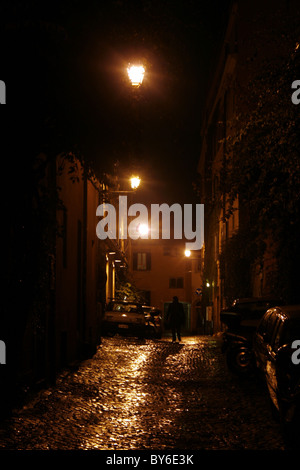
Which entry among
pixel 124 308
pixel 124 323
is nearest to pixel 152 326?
pixel 124 308

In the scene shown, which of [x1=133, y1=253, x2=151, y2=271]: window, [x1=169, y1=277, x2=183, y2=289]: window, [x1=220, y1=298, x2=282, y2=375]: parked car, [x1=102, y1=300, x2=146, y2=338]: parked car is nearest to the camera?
[x1=220, y1=298, x2=282, y2=375]: parked car

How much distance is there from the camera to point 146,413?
10648 millimetres

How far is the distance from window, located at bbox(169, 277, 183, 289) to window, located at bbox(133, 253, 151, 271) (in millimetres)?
2601

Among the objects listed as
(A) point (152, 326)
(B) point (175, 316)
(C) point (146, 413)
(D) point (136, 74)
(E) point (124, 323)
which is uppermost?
(D) point (136, 74)

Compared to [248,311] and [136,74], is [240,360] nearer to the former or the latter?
[248,311]

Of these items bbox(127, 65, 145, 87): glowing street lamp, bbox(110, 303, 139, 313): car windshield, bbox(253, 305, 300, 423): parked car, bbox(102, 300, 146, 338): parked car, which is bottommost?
bbox(102, 300, 146, 338): parked car

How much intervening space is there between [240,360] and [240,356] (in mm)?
125

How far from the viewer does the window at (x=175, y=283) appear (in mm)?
70312

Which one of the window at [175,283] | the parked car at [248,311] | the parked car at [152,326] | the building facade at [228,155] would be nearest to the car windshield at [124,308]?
the parked car at [152,326]

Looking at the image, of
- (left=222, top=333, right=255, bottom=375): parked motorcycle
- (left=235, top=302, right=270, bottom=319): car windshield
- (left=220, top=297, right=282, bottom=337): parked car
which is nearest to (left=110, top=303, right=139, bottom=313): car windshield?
(left=220, top=297, right=282, bottom=337): parked car

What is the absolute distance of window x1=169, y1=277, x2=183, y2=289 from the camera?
231 ft

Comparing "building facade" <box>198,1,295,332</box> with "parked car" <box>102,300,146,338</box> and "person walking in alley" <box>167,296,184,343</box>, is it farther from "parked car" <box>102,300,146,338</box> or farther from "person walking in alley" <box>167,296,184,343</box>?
"parked car" <box>102,300,146,338</box>

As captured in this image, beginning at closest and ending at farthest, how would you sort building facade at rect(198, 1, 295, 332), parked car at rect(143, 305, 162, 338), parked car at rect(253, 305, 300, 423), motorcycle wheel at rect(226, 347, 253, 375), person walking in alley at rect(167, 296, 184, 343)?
parked car at rect(253, 305, 300, 423)
motorcycle wheel at rect(226, 347, 253, 375)
building facade at rect(198, 1, 295, 332)
person walking in alley at rect(167, 296, 184, 343)
parked car at rect(143, 305, 162, 338)
